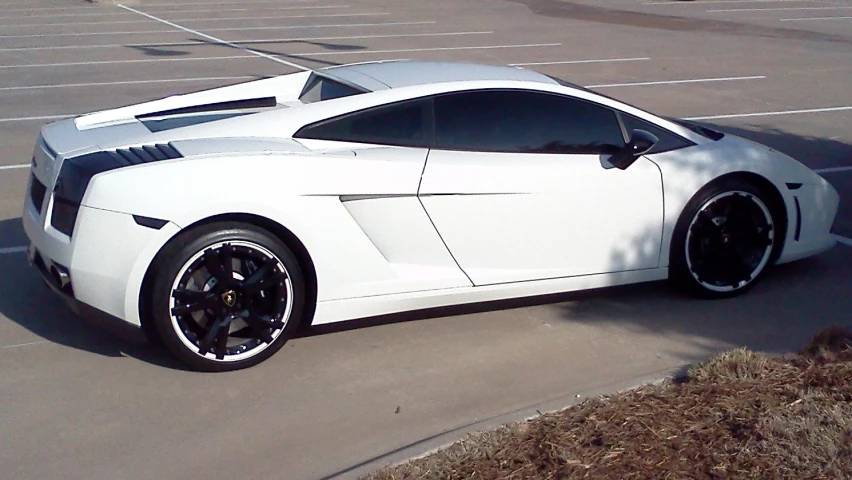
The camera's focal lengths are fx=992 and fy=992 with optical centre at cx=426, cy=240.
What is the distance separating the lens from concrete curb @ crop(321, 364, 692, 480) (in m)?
4.13

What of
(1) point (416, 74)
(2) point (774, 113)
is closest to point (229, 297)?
(1) point (416, 74)

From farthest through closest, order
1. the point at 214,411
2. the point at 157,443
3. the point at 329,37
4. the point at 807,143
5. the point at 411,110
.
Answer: the point at 329,37
the point at 807,143
the point at 411,110
the point at 214,411
the point at 157,443

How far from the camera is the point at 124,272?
4820 millimetres

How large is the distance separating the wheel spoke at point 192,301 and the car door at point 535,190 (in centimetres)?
123

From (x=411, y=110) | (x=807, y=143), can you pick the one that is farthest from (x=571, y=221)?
(x=807, y=143)

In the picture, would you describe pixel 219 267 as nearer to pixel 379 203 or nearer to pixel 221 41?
pixel 379 203

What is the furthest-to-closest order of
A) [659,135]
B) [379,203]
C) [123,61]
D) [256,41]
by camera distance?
[256,41], [123,61], [659,135], [379,203]

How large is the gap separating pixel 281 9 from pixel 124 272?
25651mm

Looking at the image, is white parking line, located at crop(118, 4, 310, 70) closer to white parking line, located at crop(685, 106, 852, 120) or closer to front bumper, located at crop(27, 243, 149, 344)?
white parking line, located at crop(685, 106, 852, 120)

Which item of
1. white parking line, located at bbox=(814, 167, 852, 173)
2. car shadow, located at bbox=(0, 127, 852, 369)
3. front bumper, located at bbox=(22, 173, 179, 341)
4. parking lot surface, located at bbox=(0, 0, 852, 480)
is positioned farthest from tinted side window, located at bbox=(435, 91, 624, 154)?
white parking line, located at bbox=(814, 167, 852, 173)

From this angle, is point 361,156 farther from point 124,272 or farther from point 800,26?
point 800,26

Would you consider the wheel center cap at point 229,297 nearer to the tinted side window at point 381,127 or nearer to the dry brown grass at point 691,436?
the tinted side window at point 381,127

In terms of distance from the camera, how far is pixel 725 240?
609cm

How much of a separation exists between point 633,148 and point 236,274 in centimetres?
235
